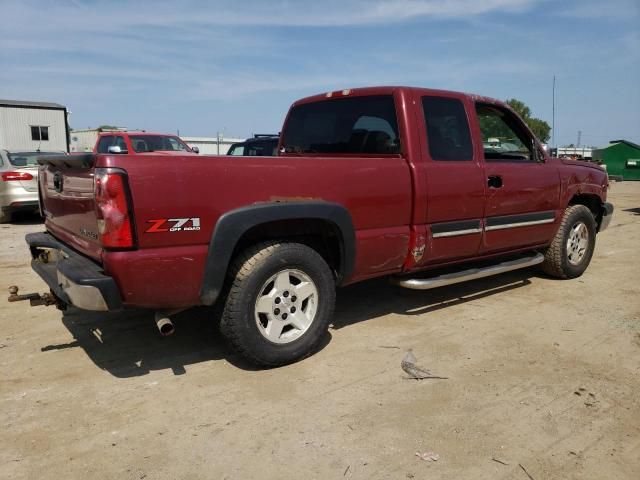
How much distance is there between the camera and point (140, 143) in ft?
38.0

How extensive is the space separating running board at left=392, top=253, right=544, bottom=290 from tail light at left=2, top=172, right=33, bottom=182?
313 inches

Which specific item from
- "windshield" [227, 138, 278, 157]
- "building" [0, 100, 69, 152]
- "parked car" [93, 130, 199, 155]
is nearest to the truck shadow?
"windshield" [227, 138, 278, 157]

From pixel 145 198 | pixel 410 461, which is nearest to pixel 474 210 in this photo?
pixel 410 461

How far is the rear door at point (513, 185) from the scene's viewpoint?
4.59 metres

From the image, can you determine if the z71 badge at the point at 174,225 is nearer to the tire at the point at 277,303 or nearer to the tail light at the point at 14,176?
the tire at the point at 277,303

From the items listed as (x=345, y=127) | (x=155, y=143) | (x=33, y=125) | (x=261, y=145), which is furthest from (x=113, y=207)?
(x=33, y=125)

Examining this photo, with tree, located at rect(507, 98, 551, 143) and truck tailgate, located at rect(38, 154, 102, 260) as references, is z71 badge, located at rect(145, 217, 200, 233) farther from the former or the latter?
tree, located at rect(507, 98, 551, 143)

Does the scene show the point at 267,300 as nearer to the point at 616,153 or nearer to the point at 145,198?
the point at 145,198

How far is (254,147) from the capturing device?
12008mm

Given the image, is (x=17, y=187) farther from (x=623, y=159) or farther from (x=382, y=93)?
(x=623, y=159)

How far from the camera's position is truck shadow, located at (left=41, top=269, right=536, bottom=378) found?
3624mm

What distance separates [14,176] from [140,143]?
2834mm

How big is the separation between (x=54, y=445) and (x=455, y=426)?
6.66 ft

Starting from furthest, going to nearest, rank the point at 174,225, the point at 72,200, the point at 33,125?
the point at 33,125, the point at 72,200, the point at 174,225
